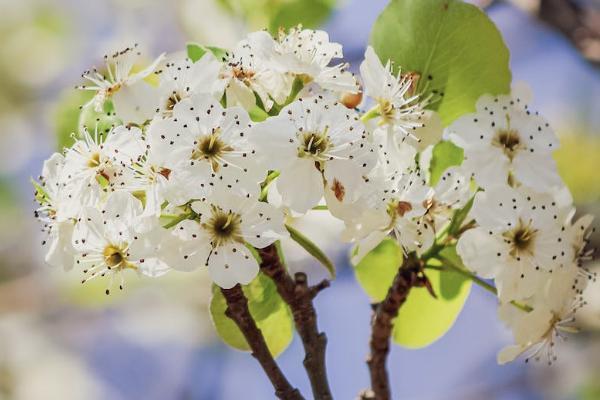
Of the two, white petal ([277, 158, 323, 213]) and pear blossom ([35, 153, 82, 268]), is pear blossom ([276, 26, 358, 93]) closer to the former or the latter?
white petal ([277, 158, 323, 213])

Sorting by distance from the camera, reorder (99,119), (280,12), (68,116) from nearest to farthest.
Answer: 1. (99,119)
2. (68,116)
3. (280,12)

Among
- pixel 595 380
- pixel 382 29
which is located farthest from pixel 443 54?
pixel 595 380

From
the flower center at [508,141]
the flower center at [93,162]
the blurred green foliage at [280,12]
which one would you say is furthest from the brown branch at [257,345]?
the blurred green foliage at [280,12]

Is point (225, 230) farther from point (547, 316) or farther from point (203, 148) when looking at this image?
point (547, 316)

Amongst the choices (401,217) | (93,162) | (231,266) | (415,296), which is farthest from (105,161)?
(415,296)

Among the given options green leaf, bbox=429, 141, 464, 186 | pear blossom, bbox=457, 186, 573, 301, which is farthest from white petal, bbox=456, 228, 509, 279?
green leaf, bbox=429, 141, 464, 186

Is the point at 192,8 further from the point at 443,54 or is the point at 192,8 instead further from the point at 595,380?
the point at 595,380
